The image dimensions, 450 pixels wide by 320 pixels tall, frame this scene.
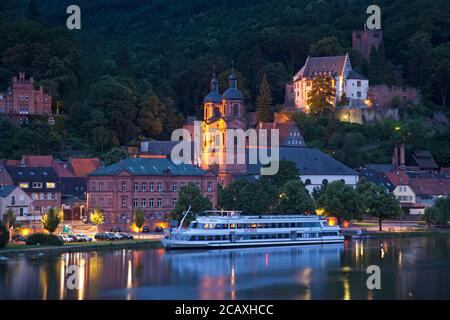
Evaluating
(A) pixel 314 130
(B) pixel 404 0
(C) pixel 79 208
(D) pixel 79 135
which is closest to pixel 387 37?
(B) pixel 404 0

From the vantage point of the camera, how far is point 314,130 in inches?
5266

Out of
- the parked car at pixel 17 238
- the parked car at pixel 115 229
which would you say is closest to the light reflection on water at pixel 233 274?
the parked car at pixel 17 238

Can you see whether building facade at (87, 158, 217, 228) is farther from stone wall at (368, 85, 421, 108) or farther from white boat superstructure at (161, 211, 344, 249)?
stone wall at (368, 85, 421, 108)

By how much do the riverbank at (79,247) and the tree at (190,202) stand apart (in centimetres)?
756

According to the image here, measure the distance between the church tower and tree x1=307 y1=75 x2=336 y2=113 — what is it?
23267 millimetres

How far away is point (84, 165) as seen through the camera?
4432 inches

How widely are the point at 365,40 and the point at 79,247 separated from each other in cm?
8717

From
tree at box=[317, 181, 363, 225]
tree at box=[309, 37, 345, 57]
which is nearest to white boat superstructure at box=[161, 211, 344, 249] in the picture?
tree at box=[317, 181, 363, 225]

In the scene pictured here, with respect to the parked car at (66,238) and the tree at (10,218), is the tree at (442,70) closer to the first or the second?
the parked car at (66,238)

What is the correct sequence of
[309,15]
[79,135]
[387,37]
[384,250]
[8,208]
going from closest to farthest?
1. [384,250]
2. [8,208]
3. [79,135]
4. [387,37]
5. [309,15]

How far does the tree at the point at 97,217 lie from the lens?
9194 centimetres

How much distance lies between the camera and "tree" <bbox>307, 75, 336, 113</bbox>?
447 ft
